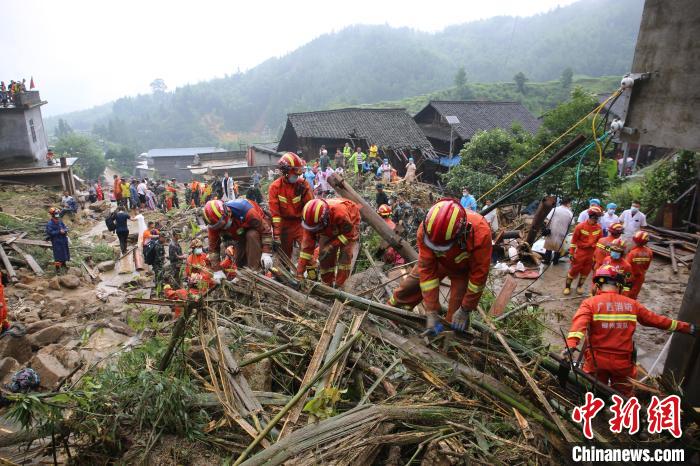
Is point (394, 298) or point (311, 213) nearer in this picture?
point (394, 298)

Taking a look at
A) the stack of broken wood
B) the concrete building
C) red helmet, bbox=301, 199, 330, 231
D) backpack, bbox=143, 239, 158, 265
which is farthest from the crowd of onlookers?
red helmet, bbox=301, 199, 330, 231

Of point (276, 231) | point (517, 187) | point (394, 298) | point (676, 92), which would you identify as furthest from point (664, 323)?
point (276, 231)

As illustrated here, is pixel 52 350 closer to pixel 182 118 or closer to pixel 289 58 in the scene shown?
pixel 182 118

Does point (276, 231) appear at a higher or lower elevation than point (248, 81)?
lower

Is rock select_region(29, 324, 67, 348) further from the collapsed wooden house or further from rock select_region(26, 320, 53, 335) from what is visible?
the collapsed wooden house

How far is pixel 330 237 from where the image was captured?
19.7 feet

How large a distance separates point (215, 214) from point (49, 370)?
272 cm

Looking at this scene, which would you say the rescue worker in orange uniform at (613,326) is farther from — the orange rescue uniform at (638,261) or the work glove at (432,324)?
the orange rescue uniform at (638,261)

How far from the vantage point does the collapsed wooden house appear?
75.7 ft

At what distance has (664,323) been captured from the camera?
12.3 feet

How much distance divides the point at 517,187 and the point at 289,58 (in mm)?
104148

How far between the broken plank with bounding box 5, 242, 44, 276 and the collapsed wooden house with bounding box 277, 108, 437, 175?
15.6 meters

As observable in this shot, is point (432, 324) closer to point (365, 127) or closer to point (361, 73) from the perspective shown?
point (365, 127)

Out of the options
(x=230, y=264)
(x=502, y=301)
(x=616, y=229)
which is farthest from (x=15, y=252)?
(x=616, y=229)
